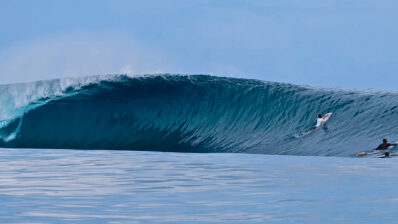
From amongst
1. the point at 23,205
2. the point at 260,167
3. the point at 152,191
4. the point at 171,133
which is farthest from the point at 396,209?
the point at 171,133

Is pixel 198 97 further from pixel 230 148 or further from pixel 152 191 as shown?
pixel 152 191

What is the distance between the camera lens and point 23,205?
779cm

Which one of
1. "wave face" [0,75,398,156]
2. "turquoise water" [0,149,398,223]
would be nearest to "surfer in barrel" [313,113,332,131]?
"wave face" [0,75,398,156]

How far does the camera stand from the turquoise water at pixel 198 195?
22.9 ft

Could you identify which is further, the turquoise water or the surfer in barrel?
the surfer in barrel

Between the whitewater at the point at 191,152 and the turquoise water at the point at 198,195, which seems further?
the whitewater at the point at 191,152

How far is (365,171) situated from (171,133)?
12.9 m

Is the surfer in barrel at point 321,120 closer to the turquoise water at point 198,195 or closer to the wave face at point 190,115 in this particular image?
the wave face at point 190,115

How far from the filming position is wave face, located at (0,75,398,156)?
22688mm

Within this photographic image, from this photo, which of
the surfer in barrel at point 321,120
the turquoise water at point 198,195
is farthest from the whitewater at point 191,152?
the surfer in barrel at point 321,120

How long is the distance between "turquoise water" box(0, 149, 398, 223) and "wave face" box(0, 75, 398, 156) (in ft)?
31.0

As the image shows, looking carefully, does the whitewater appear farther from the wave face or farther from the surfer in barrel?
the surfer in barrel

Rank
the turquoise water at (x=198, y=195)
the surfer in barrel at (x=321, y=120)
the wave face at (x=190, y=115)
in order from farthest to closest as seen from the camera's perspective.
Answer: the surfer in barrel at (x=321, y=120), the wave face at (x=190, y=115), the turquoise water at (x=198, y=195)

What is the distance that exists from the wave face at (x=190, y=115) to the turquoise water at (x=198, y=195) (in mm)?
9440
